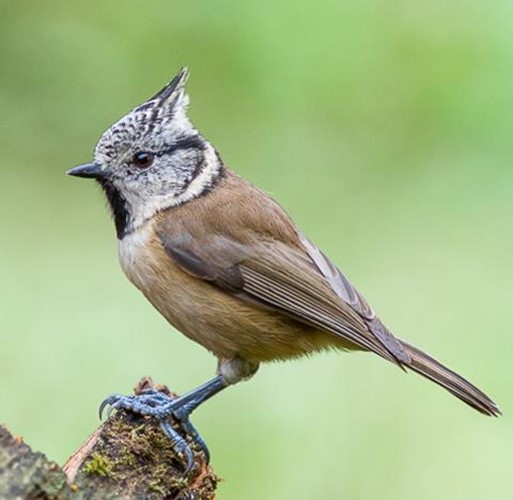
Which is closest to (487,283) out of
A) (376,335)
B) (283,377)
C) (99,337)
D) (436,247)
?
(436,247)

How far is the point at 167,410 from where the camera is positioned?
4145mm

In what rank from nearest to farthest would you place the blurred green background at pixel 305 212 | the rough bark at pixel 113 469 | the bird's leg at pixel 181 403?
the rough bark at pixel 113 469
the bird's leg at pixel 181 403
the blurred green background at pixel 305 212

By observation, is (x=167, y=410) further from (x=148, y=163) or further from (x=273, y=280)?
(x=148, y=163)

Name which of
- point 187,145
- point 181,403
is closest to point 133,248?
point 187,145

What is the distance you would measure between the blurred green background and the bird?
3.76 ft

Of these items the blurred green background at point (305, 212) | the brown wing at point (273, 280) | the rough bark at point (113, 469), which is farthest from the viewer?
the blurred green background at point (305, 212)

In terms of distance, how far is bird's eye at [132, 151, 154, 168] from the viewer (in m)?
4.75

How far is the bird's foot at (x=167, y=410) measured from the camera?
393cm

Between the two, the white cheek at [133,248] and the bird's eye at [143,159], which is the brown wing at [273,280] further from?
the bird's eye at [143,159]

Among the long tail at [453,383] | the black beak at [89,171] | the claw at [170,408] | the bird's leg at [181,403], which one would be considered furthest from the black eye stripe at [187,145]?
the long tail at [453,383]

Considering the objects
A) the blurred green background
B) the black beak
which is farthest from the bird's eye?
the blurred green background

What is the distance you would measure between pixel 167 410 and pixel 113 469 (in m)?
0.69

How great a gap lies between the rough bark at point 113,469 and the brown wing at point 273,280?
2.21 feet

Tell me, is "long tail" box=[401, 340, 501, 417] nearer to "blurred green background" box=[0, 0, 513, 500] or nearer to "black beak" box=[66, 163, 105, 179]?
"blurred green background" box=[0, 0, 513, 500]
